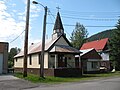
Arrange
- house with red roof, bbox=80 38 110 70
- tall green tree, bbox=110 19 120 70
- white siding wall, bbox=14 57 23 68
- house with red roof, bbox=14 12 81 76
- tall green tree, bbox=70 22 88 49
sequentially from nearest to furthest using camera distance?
house with red roof, bbox=14 12 81 76
tall green tree, bbox=110 19 120 70
white siding wall, bbox=14 57 23 68
house with red roof, bbox=80 38 110 70
tall green tree, bbox=70 22 88 49

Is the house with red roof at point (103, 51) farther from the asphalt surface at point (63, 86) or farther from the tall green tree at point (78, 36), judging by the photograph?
the asphalt surface at point (63, 86)

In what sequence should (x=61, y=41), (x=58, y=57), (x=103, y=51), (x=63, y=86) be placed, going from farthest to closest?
(x=103, y=51) < (x=61, y=41) < (x=58, y=57) < (x=63, y=86)

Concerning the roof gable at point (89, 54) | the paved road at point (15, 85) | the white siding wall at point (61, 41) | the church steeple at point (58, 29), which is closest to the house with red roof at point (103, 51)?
the roof gable at point (89, 54)

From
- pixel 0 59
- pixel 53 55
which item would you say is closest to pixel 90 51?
pixel 53 55

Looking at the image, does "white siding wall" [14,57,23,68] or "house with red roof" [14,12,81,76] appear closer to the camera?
"house with red roof" [14,12,81,76]

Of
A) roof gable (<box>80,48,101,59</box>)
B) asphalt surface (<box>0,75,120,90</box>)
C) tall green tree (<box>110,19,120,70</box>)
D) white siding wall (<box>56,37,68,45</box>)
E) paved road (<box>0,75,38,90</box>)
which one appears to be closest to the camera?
asphalt surface (<box>0,75,120,90</box>)

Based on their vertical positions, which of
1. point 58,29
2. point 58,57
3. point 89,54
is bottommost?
point 58,57

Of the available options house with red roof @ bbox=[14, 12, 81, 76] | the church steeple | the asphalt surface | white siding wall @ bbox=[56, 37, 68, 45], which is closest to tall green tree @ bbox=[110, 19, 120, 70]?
house with red roof @ bbox=[14, 12, 81, 76]

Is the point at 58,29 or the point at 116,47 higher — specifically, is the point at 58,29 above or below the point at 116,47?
above

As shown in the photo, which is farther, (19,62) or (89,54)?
(19,62)

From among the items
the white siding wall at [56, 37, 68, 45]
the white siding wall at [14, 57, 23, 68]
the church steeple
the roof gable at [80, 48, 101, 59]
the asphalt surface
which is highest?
the church steeple

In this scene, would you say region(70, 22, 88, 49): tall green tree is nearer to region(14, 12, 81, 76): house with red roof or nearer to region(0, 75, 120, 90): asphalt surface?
region(14, 12, 81, 76): house with red roof

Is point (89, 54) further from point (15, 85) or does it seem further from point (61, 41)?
point (15, 85)

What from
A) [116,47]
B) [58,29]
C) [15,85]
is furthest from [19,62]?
[15,85]
